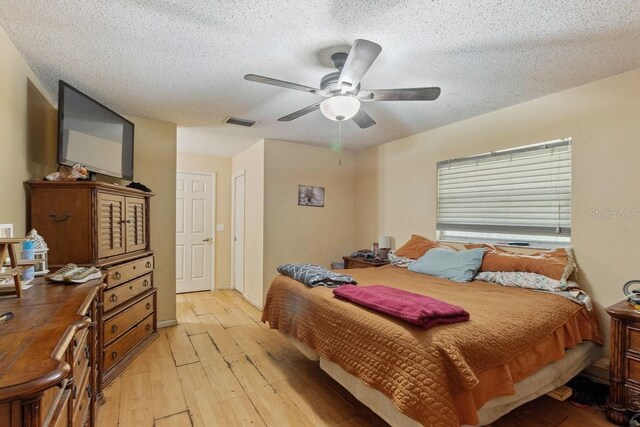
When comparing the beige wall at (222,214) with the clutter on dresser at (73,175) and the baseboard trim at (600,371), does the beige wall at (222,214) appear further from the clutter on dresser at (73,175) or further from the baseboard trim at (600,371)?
the baseboard trim at (600,371)

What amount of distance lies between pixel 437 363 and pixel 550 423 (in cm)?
130

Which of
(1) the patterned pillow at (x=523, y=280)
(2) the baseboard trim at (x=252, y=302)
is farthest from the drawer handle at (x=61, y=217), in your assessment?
(1) the patterned pillow at (x=523, y=280)

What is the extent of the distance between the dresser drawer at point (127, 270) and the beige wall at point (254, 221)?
142 cm

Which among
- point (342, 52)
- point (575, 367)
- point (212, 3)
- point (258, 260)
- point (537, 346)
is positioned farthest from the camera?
point (258, 260)

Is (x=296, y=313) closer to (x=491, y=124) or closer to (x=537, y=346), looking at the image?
(x=537, y=346)

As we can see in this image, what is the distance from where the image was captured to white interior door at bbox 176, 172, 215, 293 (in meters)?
5.06

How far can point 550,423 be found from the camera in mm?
1962

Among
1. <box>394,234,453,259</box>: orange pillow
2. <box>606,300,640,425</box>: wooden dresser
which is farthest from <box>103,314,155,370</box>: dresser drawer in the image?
<box>606,300,640,425</box>: wooden dresser

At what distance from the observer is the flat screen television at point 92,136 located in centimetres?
223

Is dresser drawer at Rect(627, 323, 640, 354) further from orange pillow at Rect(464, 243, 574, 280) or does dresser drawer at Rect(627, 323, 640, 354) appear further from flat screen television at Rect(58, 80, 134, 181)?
flat screen television at Rect(58, 80, 134, 181)

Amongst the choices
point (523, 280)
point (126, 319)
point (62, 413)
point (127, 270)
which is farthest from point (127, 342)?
point (523, 280)

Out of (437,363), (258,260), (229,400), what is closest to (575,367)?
(437,363)

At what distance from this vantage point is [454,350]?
1411 millimetres

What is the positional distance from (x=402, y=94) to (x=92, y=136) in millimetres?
2521
